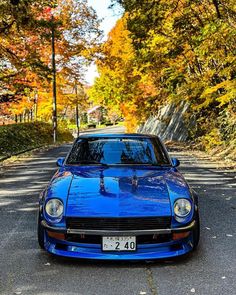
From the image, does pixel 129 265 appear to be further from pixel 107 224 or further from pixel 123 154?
pixel 123 154

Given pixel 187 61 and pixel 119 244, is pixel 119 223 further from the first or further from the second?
pixel 187 61

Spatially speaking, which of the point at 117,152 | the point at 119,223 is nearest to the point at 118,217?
the point at 119,223

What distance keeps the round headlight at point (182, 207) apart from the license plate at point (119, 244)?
558mm

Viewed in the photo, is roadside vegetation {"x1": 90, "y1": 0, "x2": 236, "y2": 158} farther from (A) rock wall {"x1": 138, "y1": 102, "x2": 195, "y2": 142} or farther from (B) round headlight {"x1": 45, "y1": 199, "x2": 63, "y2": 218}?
(B) round headlight {"x1": 45, "y1": 199, "x2": 63, "y2": 218}

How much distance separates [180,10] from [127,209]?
16049mm

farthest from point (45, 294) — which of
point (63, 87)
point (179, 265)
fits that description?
point (63, 87)

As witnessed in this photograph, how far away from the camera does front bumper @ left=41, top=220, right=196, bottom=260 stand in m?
4.29

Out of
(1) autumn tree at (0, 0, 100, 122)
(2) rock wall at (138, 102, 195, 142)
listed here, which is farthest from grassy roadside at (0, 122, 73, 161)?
(2) rock wall at (138, 102, 195, 142)

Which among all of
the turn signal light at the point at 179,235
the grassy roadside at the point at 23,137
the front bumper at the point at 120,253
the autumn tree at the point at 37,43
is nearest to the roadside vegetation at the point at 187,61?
the autumn tree at the point at 37,43

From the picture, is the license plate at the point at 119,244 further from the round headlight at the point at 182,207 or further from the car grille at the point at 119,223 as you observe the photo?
the round headlight at the point at 182,207

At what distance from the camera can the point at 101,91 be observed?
101 feet

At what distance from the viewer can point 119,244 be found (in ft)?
14.1

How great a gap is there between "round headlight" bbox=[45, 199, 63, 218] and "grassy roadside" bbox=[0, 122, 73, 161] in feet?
40.5

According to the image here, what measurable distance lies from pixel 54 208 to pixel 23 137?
21.4 m
